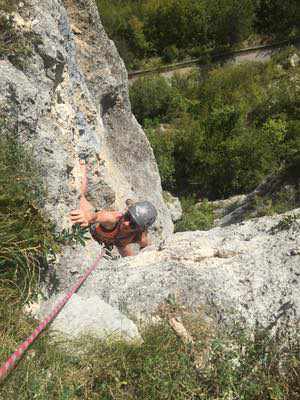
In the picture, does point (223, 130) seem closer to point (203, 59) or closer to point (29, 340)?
point (203, 59)

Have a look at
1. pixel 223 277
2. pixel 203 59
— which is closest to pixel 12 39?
pixel 223 277

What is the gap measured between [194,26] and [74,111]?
26.4 meters

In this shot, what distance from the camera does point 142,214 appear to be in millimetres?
6500

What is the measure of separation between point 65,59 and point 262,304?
474cm

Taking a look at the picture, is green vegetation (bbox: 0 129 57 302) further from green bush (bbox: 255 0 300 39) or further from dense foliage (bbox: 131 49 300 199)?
green bush (bbox: 255 0 300 39)

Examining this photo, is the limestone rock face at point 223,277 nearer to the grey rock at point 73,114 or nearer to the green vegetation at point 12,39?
the grey rock at point 73,114

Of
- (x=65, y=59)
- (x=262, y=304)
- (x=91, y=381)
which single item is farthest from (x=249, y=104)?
(x=91, y=381)

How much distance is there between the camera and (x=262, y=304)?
4.40 metres

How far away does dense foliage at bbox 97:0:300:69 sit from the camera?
29531mm

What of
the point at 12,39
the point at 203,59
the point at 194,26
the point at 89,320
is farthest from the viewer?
the point at 194,26

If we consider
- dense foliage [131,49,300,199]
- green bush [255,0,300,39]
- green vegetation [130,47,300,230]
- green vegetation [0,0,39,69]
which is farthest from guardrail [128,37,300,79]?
green vegetation [0,0,39,69]

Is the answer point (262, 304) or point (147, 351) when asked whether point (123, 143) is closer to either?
point (262, 304)

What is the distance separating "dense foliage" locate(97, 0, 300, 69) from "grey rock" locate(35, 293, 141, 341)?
27.2m

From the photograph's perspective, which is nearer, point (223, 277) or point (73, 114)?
point (223, 277)
